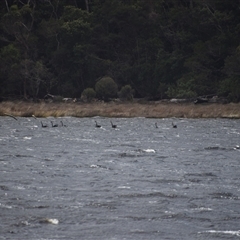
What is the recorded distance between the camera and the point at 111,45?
92.9 meters

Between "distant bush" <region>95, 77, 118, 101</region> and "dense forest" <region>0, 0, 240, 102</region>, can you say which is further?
"dense forest" <region>0, 0, 240, 102</region>

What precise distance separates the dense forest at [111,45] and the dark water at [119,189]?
4058 cm

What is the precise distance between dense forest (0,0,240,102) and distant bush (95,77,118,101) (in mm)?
2786

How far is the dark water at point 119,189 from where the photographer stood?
55.8 ft

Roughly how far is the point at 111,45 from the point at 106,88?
37.6ft

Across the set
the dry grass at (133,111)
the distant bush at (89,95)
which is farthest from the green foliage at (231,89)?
the distant bush at (89,95)

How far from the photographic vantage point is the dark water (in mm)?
17016

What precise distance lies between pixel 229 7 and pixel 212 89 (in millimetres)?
8451

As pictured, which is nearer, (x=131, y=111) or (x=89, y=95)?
(x=131, y=111)

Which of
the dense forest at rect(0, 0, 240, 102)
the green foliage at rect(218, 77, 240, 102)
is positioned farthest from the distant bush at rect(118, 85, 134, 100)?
the green foliage at rect(218, 77, 240, 102)

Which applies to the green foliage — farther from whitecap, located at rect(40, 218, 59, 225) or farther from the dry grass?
whitecap, located at rect(40, 218, 59, 225)

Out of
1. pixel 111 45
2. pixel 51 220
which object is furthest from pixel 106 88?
pixel 51 220

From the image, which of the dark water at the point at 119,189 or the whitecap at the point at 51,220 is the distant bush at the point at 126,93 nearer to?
the dark water at the point at 119,189

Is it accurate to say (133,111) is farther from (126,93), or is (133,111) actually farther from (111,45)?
(111,45)
